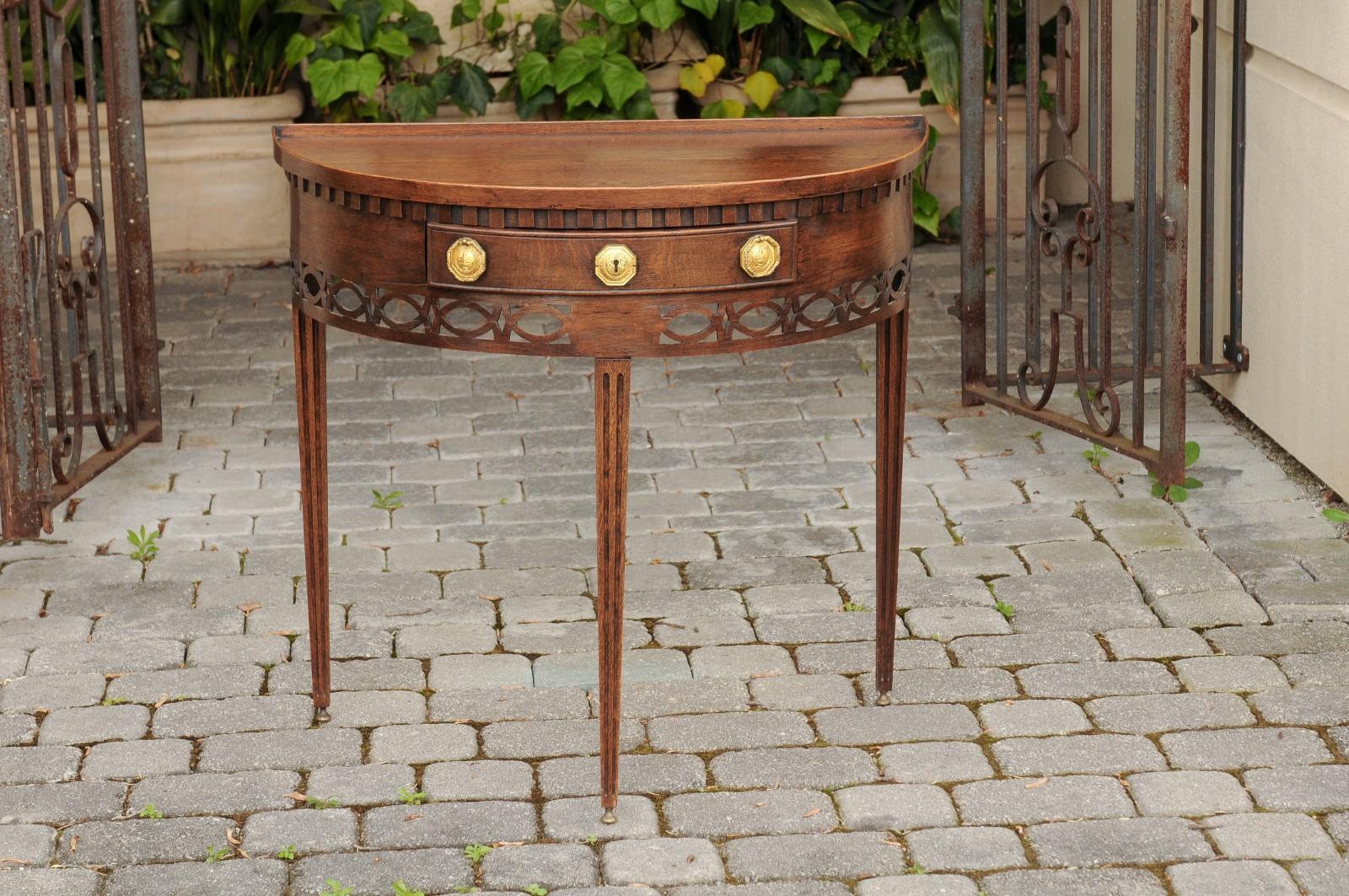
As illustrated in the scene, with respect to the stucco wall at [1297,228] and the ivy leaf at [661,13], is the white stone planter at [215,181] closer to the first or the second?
the ivy leaf at [661,13]

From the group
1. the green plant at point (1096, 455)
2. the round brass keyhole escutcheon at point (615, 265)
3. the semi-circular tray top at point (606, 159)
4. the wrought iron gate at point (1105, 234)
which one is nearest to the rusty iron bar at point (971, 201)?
the wrought iron gate at point (1105, 234)

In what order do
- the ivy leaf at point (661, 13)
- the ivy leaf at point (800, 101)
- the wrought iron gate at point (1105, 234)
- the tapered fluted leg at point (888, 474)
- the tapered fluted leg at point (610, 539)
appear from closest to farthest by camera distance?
the tapered fluted leg at point (610, 539), the tapered fluted leg at point (888, 474), the wrought iron gate at point (1105, 234), the ivy leaf at point (661, 13), the ivy leaf at point (800, 101)

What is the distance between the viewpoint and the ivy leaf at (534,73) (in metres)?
6.70

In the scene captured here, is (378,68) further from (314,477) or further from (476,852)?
(476,852)

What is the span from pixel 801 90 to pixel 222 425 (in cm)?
288

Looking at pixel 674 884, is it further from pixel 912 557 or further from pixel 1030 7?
pixel 1030 7

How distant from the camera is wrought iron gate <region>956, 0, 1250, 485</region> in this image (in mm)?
4117

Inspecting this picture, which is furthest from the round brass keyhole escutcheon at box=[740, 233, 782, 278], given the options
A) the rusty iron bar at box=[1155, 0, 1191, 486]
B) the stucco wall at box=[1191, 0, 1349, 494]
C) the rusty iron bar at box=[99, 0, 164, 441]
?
the rusty iron bar at box=[99, 0, 164, 441]

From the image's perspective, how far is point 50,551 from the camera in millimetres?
4082

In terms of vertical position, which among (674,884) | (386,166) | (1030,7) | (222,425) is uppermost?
(1030,7)

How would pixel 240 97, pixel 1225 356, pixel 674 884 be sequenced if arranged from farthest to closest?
pixel 240 97 < pixel 1225 356 < pixel 674 884

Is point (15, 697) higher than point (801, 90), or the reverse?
point (801, 90)

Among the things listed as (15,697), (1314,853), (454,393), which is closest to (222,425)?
(454,393)

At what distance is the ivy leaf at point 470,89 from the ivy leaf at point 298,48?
541mm
